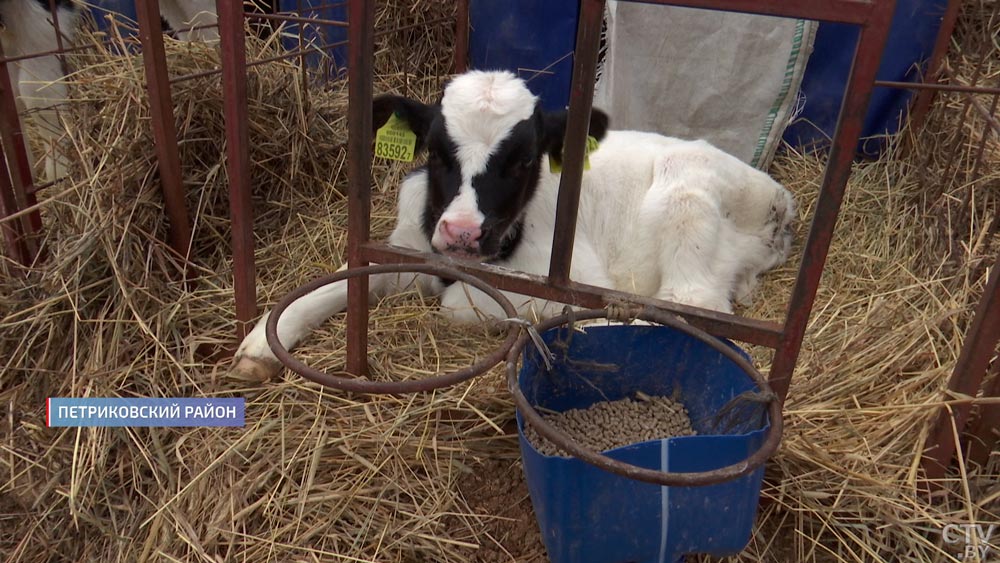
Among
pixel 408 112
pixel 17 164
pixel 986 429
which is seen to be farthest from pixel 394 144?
pixel 986 429

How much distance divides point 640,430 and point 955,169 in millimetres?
2968

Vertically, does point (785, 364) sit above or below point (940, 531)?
above

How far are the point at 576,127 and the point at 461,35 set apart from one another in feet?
10.8

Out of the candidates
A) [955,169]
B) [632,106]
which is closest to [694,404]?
[955,169]

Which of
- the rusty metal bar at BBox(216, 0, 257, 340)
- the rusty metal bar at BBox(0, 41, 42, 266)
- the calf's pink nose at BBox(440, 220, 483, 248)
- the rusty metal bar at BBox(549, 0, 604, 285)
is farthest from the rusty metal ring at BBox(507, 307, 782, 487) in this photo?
the rusty metal bar at BBox(0, 41, 42, 266)

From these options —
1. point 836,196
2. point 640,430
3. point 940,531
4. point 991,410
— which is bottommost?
point 940,531

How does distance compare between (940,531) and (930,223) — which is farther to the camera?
(930,223)

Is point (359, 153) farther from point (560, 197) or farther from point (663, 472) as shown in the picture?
point (663, 472)

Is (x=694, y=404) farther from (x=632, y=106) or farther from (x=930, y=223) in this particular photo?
(x=632, y=106)

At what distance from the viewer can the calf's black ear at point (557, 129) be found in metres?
3.17

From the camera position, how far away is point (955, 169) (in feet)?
13.1

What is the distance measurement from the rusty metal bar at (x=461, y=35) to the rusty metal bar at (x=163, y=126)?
2507mm

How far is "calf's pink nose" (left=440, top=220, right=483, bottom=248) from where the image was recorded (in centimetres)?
249

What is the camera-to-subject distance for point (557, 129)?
317cm
